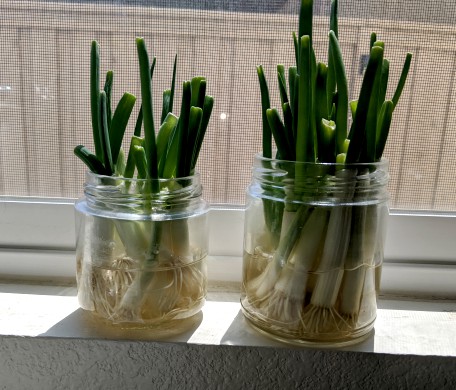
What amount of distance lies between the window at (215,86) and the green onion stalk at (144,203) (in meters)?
0.11

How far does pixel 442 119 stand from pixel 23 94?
438 mm

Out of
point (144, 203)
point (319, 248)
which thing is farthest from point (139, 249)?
point (319, 248)

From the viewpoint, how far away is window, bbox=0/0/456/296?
1.57 feet

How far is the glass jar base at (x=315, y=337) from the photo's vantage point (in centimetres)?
39

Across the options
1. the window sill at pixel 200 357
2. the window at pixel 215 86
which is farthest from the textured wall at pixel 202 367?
the window at pixel 215 86

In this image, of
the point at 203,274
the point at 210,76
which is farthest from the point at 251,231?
the point at 210,76

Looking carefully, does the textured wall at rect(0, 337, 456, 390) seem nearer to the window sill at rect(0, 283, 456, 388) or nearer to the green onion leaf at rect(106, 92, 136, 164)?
the window sill at rect(0, 283, 456, 388)

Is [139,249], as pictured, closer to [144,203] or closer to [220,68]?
[144,203]

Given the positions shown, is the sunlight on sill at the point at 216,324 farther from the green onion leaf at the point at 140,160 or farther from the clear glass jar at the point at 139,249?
the green onion leaf at the point at 140,160

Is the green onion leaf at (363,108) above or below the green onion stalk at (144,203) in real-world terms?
above

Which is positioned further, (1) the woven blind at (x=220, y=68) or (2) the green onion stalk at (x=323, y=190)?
(1) the woven blind at (x=220, y=68)

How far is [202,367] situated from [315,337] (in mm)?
102

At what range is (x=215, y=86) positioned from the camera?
1.62 feet

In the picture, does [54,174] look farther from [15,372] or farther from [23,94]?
[15,372]
